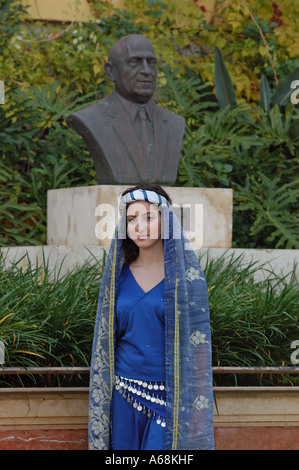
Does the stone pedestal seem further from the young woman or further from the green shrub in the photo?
the young woman

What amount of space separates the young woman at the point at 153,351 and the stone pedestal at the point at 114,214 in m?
2.14

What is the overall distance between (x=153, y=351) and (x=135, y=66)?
2.87 metres

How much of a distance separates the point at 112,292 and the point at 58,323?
0.84 metres

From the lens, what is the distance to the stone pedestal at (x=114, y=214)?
4891 millimetres

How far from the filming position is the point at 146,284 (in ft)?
8.93

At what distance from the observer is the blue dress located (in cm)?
261

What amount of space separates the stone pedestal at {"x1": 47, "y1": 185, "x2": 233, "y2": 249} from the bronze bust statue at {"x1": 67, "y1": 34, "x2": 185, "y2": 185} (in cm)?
17
